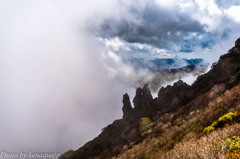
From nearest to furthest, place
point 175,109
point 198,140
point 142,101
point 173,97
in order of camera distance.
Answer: point 198,140
point 175,109
point 173,97
point 142,101

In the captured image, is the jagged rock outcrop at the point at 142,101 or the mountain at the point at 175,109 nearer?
the mountain at the point at 175,109

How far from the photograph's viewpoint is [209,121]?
410 inches

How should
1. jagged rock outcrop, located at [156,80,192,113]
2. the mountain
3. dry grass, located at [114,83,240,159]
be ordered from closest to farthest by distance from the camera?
dry grass, located at [114,83,240,159] → the mountain → jagged rock outcrop, located at [156,80,192,113]

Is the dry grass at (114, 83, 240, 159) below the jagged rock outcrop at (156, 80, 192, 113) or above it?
below

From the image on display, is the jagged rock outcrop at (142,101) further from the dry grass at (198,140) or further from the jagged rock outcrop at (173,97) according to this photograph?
the dry grass at (198,140)

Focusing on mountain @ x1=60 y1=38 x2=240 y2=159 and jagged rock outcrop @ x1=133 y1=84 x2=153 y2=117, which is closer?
mountain @ x1=60 y1=38 x2=240 y2=159

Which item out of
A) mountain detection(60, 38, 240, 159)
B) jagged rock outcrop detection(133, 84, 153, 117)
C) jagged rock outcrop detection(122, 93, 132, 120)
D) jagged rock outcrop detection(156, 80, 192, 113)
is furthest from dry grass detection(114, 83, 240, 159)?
jagged rock outcrop detection(122, 93, 132, 120)

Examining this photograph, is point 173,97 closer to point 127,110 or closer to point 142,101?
point 142,101

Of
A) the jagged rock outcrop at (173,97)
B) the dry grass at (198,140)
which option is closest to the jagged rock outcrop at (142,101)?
the jagged rock outcrop at (173,97)

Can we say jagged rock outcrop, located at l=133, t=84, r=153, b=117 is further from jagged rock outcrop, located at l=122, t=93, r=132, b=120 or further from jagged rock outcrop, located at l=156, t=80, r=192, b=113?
jagged rock outcrop, located at l=156, t=80, r=192, b=113

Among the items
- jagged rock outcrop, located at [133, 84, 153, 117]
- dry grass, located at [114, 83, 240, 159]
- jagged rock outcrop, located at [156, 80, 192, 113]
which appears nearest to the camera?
dry grass, located at [114, 83, 240, 159]

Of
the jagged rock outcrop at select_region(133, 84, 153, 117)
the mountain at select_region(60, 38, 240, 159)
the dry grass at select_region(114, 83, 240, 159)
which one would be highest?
the jagged rock outcrop at select_region(133, 84, 153, 117)

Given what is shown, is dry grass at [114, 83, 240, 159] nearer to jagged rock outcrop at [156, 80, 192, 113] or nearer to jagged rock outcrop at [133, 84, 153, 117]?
jagged rock outcrop at [156, 80, 192, 113]

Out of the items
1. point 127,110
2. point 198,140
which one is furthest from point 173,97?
point 198,140
